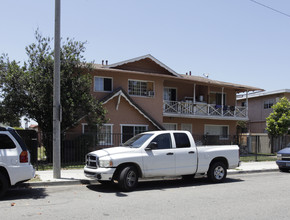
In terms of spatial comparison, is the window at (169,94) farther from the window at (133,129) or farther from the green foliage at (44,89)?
the green foliage at (44,89)

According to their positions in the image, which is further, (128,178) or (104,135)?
(104,135)

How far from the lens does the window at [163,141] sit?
9996 mm

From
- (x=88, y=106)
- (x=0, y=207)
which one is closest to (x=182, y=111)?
(x=88, y=106)

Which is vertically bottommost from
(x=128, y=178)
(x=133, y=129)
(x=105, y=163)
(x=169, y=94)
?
(x=128, y=178)

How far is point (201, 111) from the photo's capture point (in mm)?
24547

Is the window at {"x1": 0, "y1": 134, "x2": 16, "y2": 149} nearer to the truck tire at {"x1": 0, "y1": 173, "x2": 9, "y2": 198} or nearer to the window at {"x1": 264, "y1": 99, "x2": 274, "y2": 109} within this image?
the truck tire at {"x1": 0, "y1": 173, "x2": 9, "y2": 198}

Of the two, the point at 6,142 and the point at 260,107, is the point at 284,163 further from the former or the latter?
the point at 260,107

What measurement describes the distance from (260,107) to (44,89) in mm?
24551

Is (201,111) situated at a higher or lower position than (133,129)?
higher

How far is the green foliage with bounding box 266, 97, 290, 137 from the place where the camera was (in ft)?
81.0

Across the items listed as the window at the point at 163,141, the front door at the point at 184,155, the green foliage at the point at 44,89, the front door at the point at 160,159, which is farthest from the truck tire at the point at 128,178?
the green foliage at the point at 44,89

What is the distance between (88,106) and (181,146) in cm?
771

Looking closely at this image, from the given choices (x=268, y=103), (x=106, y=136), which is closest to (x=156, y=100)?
(x=106, y=136)

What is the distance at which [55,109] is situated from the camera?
11.1 metres
